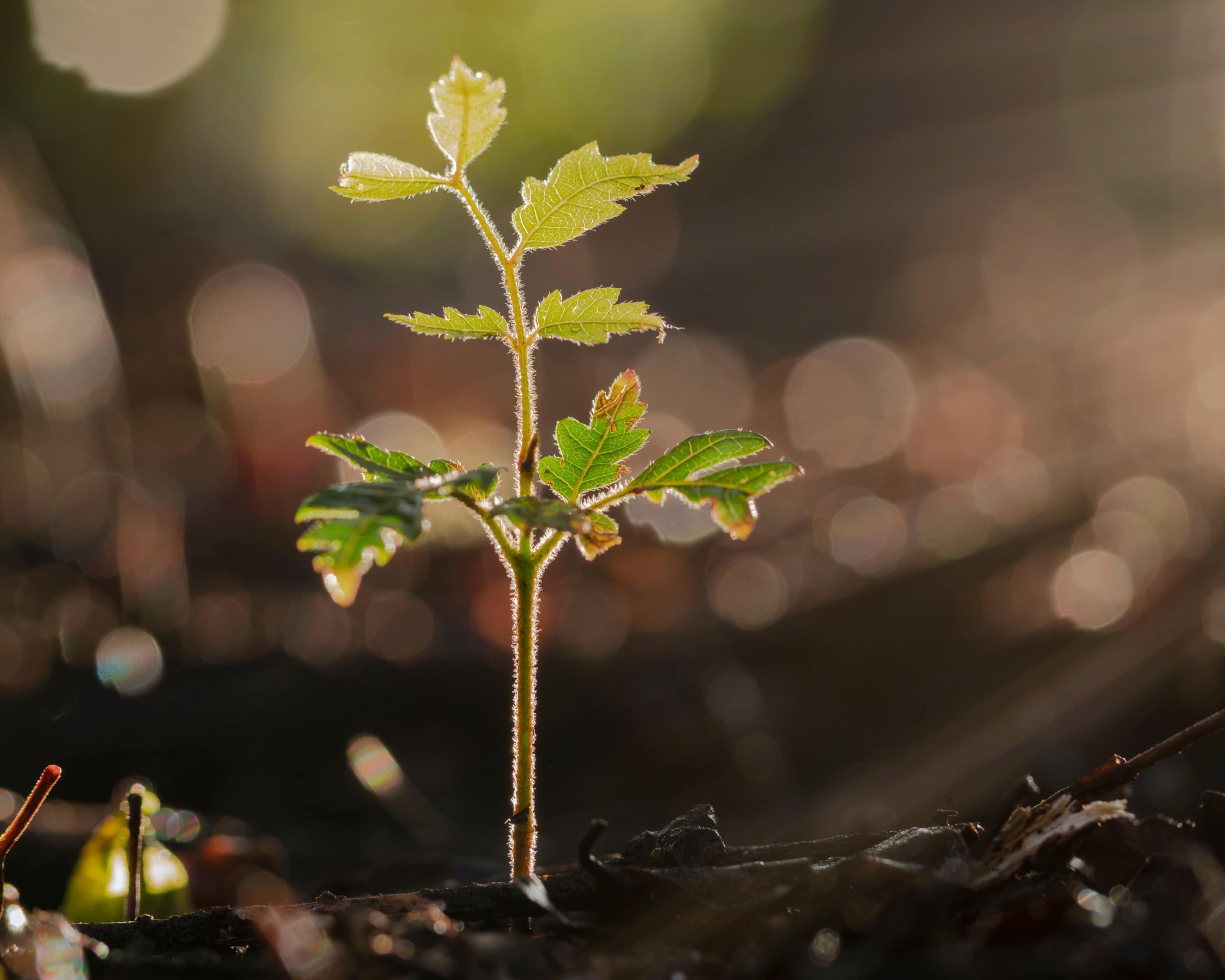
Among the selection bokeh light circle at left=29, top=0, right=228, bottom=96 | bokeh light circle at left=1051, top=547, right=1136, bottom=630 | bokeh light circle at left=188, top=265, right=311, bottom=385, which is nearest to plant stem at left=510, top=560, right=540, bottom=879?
bokeh light circle at left=1051, top=547, right=1136, bottom=630

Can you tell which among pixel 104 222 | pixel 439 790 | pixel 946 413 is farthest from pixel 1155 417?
pixel 104 222

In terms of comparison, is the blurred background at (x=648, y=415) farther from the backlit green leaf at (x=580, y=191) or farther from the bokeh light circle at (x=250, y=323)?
the backlit green leaf at (x=580, y=191)

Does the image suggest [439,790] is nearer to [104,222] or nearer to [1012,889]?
[1012,889]

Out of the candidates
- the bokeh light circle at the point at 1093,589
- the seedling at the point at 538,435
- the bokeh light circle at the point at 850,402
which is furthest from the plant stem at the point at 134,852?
the bokeh light circle at the point at 850,402

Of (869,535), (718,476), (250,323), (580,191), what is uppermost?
(250,323)

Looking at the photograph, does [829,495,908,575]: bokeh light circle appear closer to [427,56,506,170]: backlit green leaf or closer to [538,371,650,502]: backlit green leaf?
[538,371,650,502]: backlit green leaf

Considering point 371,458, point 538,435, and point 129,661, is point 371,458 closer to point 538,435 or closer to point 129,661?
point 538,435

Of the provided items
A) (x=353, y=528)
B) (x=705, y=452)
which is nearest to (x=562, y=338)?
(x=705, y=452)
